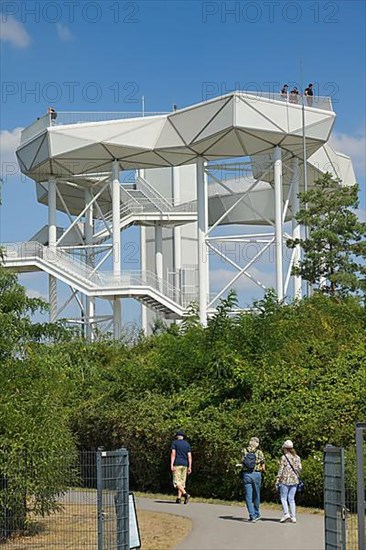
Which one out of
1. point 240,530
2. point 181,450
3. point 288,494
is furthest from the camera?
point 181,450

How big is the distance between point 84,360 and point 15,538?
35.0 feet

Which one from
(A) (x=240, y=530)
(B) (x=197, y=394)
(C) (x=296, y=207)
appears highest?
(C) (x=296, y=207)

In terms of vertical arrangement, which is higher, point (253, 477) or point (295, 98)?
point (295, 98)

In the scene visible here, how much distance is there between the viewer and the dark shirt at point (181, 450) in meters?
21.8

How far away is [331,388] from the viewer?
22516 mm

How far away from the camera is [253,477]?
19.3m

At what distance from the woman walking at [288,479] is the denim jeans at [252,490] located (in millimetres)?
445

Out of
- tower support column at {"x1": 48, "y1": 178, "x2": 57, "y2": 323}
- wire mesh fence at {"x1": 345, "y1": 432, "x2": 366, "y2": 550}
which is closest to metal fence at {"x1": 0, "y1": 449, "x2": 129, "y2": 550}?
wire mesh fence at {"x1": 345, "y1": 432, "x2": 366, "y2": 550}

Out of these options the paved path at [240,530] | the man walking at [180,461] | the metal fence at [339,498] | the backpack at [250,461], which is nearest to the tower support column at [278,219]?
the man walking at [180,461]

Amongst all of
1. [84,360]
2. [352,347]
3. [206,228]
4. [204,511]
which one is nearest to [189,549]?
[204,511]

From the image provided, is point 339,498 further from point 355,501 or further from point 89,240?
point 89,240

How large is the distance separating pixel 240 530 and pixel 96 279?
30.7 metres

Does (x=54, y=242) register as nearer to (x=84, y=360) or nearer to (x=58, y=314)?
(x=58, y=314)

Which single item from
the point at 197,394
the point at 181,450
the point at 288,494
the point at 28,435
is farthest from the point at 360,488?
the point at 197,394
